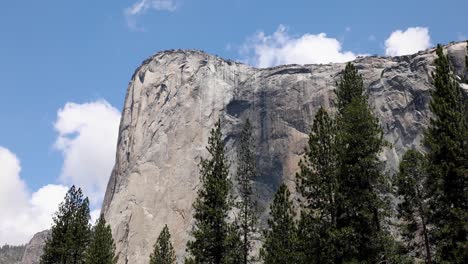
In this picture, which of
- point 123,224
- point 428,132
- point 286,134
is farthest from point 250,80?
point 428,132

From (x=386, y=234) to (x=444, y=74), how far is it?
11088mm

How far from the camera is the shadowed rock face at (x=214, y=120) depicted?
11894 cm

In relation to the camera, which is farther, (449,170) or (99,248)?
(99,248)

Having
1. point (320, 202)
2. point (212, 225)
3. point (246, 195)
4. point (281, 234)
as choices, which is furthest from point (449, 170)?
point (246, 195)

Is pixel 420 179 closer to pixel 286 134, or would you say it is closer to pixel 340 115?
pixel 340 115

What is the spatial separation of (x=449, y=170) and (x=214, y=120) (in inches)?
4225

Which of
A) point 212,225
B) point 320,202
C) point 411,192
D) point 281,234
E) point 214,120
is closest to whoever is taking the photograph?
point 320,202

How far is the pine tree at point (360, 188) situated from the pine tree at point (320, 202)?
61cm

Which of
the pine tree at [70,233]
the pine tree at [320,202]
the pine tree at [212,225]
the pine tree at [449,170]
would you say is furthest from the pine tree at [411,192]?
the pine tree at [70,233]

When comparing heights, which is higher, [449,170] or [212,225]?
[449,170]

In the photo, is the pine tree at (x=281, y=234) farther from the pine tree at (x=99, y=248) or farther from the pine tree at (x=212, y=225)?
the pine tree at (x=99, y=248)

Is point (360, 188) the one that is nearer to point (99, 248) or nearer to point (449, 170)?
point (449, 170)

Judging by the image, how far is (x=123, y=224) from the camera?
120375 millimetres

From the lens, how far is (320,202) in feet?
101
